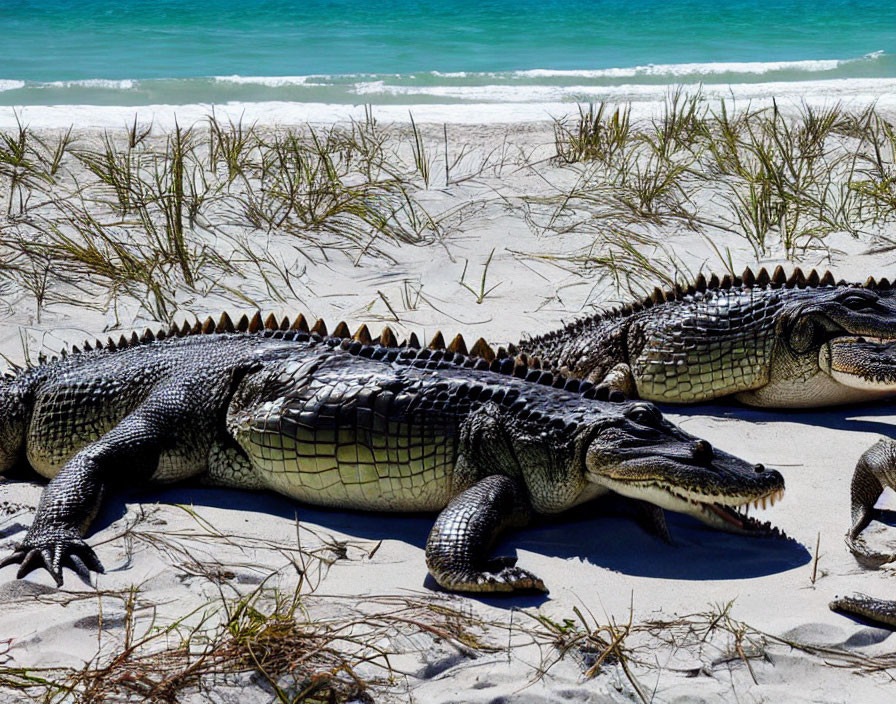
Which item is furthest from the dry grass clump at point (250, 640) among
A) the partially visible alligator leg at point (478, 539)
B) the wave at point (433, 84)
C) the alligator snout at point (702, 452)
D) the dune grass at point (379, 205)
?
the wave at point (433, 84)

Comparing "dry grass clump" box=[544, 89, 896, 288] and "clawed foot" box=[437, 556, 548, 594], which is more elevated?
"dry grass clump" box=[544, 89, 896, 288]

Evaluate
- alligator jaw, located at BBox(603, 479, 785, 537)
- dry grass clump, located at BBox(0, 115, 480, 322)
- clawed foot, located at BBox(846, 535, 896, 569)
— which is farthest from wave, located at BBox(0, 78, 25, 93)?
clawed foot, located at BBox(846, 535, 896, 569)

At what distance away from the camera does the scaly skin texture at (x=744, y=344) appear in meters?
5.49

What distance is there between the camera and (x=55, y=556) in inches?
147

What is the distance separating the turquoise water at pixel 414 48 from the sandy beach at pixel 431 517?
22.5 feet

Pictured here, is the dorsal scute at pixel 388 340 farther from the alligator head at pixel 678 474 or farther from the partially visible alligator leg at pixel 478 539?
the alligator head at pixel 678 474

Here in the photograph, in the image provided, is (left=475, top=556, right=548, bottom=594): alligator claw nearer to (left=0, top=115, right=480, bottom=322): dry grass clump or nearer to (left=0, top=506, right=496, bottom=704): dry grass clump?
(left=0, top=506, right=496, bottom=704): dry grass clump

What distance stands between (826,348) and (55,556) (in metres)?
3.67

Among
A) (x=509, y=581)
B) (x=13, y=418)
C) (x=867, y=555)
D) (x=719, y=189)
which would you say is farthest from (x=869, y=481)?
(x=719, y=189)

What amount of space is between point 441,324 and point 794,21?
23.9m

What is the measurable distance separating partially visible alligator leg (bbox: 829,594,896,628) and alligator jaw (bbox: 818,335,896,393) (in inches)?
86.0

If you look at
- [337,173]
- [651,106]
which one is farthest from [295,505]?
[651,106]

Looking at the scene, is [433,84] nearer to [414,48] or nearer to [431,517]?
[414,48]

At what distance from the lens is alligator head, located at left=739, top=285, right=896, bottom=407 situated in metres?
5.42
